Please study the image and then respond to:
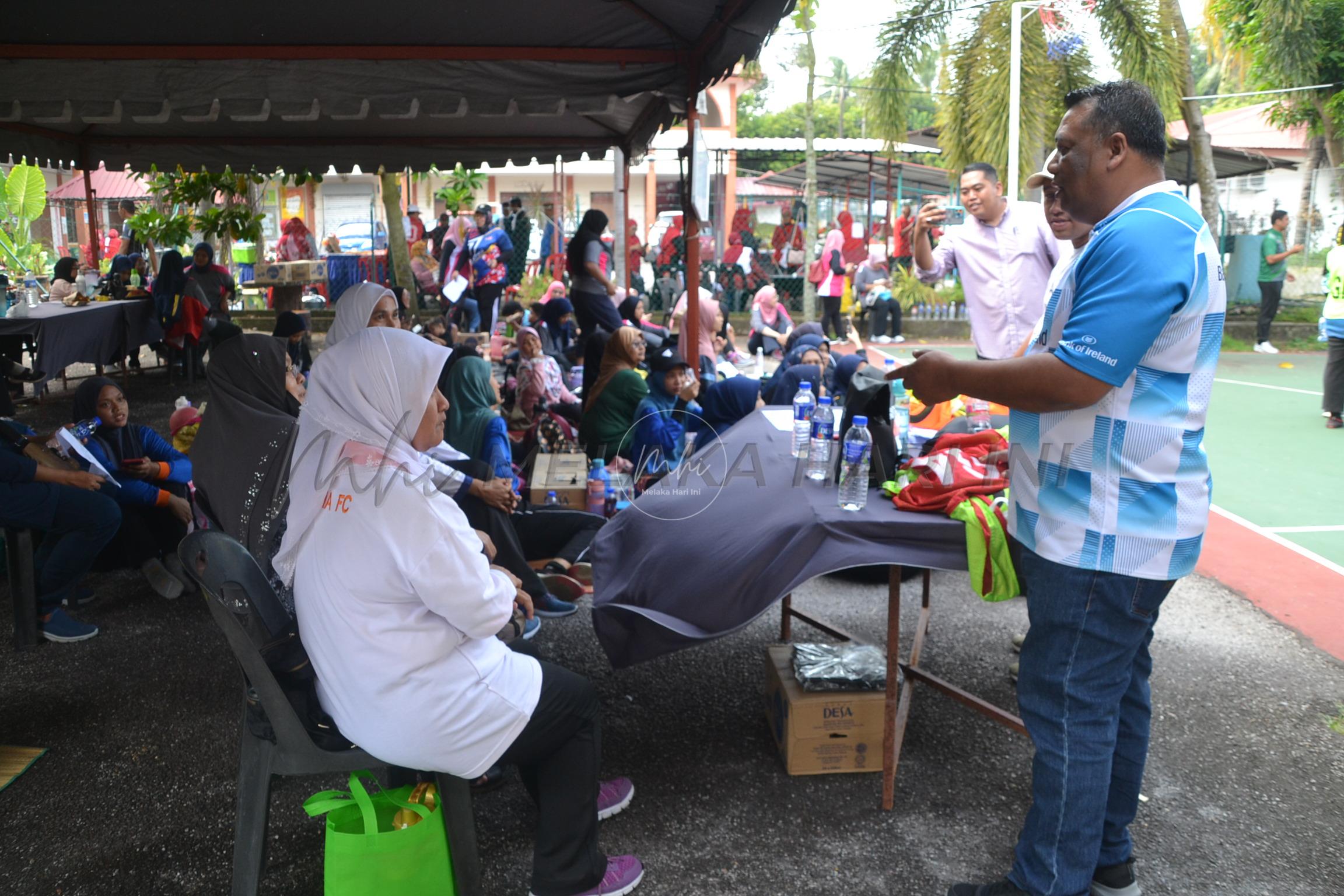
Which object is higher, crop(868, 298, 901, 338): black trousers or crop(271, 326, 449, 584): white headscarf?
crop(271, 326, 449, 584): white headscarf

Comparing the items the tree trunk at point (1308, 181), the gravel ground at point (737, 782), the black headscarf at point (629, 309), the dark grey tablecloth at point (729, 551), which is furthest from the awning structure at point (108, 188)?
the dark grey tablecloth at point (729, 551)

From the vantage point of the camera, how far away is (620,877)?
257cm

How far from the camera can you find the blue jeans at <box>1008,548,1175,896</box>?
2.20m

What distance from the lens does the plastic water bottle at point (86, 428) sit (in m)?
4.49

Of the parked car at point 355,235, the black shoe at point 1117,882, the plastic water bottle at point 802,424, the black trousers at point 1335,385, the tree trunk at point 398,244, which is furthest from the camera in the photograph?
the parked car at point 355,235

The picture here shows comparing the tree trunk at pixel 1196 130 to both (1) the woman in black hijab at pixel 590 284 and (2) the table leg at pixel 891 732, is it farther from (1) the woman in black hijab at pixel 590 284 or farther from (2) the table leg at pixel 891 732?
(2) the table leg at pixel 891 732

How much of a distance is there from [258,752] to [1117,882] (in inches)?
87.7

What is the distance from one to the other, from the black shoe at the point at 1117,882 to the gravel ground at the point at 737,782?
14 cm

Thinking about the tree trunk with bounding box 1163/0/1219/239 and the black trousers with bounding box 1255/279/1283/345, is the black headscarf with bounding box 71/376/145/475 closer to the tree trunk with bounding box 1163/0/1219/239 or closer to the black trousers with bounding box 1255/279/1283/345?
the tree trunk with bounding box 1163/0/1219/239

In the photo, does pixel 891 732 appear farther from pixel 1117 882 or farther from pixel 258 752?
pixel 258 752

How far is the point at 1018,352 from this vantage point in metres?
4.17

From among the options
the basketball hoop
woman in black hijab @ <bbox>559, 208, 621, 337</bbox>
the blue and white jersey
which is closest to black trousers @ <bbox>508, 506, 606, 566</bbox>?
the blue and white jersey

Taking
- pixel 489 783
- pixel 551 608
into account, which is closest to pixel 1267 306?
pixel 551 608

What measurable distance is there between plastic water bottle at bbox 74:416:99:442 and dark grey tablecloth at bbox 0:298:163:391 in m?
5.07
